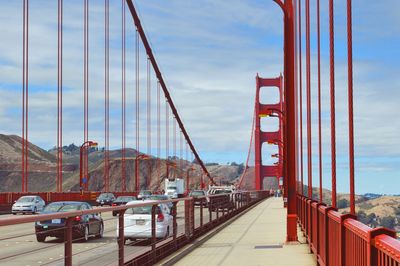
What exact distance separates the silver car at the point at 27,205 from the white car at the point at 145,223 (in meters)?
27.4

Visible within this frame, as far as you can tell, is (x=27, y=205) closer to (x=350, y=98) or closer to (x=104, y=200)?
(x=104, y=200)

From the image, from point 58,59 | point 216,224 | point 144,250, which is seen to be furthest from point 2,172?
point 144,250

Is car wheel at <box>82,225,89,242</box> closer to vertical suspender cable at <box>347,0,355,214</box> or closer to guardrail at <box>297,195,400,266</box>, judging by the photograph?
guardrail at <box>297,195,400,266</box>

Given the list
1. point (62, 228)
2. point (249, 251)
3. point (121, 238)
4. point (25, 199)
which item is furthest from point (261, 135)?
point (62, 228)

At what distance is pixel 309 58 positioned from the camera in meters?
21.5

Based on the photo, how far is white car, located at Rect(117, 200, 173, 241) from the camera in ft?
41.9

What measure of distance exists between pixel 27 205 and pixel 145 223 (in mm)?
30668

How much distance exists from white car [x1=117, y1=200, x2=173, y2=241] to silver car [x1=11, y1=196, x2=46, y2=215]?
2736cm

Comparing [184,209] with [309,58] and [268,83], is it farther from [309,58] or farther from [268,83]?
[268,83]

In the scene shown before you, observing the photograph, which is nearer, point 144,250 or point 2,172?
point 144,250

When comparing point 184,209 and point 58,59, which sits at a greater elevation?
point 58,59

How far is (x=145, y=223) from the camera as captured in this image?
14500mm

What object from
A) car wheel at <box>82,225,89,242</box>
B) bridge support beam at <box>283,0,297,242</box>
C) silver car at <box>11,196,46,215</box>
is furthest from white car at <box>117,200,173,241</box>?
silver car at <box>11,196,46,215</box>

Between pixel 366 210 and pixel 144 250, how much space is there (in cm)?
848
